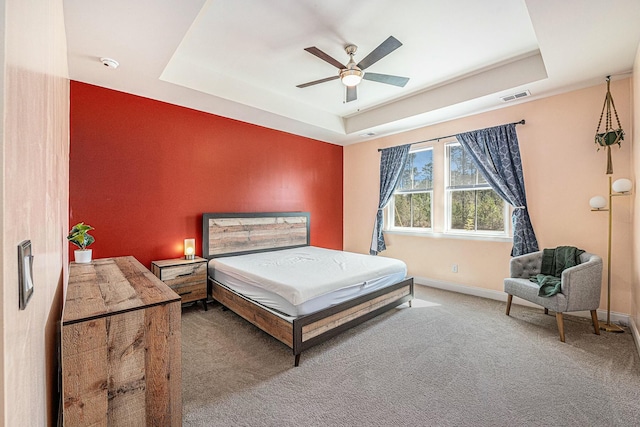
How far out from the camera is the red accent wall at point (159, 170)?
3.10m

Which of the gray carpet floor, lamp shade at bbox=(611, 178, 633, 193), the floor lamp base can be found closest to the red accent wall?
the gray carpet floor

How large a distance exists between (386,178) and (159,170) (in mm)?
3681

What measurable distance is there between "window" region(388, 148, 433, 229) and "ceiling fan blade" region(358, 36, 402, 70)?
2451 millimetres

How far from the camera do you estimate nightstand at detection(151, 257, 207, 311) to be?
3254 mm

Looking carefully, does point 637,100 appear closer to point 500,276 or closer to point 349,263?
point 500,276

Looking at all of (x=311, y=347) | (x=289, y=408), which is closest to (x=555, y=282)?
(x=311, y=347)

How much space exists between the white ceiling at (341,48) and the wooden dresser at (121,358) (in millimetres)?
2056

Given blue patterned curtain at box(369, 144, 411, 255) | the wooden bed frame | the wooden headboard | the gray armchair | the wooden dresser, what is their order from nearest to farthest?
the wooden dresser → the wooden bed frame → the gray armchair → the wooden headboard → blue patterned curtain at box(369, 144, 411, 255)

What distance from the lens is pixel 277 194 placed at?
190 inches

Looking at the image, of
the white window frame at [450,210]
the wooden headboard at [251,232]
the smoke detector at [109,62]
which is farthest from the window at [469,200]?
the smoke detector at [109,62]

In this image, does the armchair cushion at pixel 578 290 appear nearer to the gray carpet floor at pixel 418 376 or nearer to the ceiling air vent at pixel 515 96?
the gray carpet floor at pixel 418 376

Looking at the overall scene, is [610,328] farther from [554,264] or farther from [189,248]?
[189,248]

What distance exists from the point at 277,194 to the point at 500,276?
366 centimetres

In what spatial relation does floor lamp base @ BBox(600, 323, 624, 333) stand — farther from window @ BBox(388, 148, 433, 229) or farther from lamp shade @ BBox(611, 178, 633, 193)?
window @ BBox(388, 148, 433, 229)
